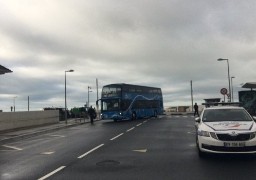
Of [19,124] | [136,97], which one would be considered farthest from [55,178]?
[136,97]

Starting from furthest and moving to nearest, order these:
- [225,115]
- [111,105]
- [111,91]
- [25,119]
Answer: [111,105] < [111,91] < [25,119] < [225,115]

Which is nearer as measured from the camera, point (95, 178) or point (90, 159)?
point (95, 178)

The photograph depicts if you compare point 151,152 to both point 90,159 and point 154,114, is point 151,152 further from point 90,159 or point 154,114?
point 154,114

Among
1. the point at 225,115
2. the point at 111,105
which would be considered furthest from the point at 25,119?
the point at 225,115

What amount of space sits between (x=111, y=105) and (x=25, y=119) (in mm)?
9424

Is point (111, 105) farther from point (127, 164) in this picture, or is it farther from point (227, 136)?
point (227, 136)

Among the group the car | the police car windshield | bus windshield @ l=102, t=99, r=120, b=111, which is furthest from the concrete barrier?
the car

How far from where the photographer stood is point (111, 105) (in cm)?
4000

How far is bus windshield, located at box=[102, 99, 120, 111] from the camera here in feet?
130

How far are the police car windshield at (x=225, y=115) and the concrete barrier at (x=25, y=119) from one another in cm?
1974

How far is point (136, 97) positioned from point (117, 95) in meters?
4.16

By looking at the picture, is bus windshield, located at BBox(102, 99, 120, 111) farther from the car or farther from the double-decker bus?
the car

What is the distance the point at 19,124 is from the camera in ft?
107

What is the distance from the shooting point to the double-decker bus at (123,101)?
39.6 m
